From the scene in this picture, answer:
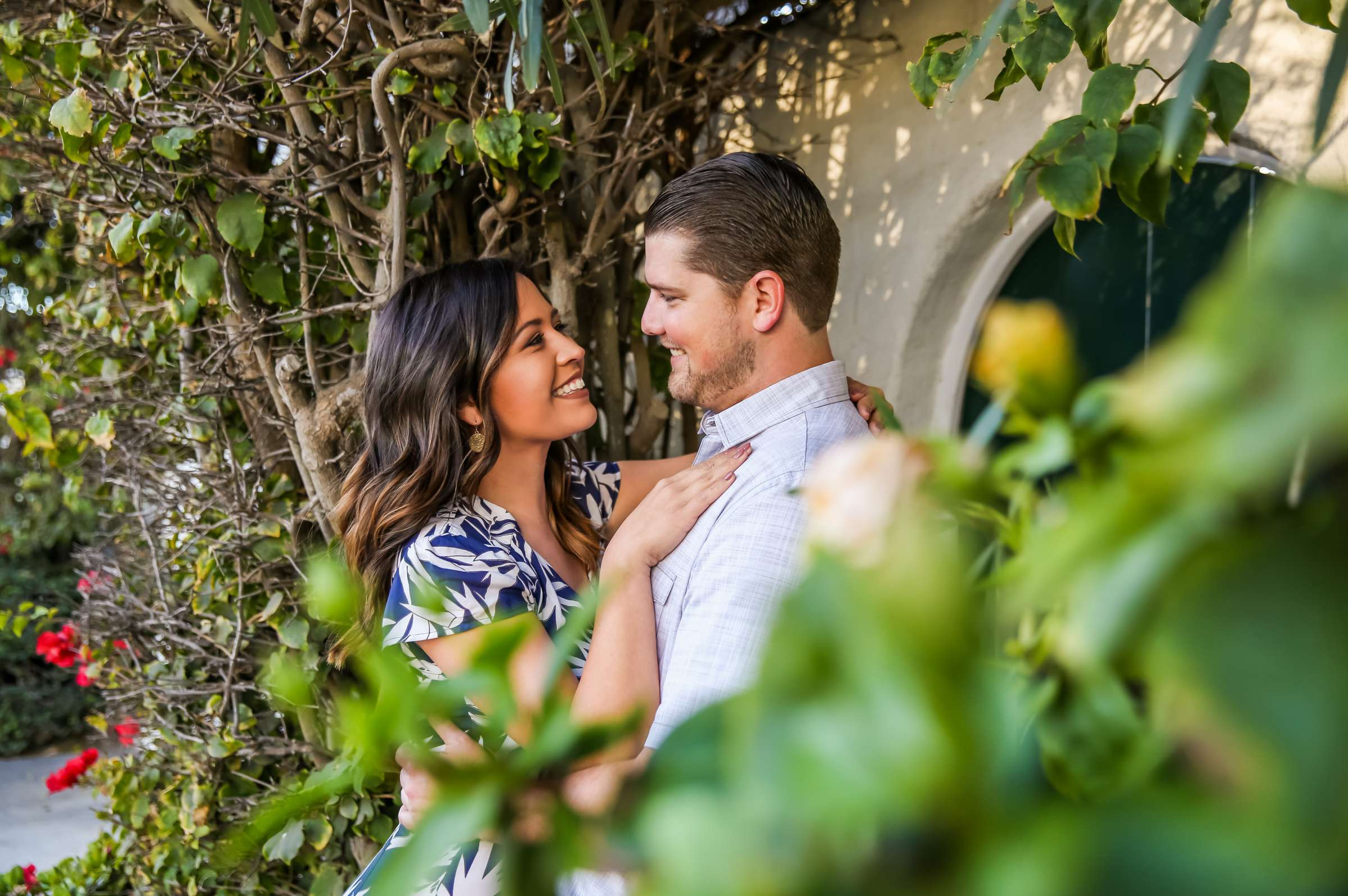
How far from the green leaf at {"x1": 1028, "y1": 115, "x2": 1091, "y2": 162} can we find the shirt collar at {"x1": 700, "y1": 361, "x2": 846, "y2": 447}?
595 millimetres

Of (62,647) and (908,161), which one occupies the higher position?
(908,161)

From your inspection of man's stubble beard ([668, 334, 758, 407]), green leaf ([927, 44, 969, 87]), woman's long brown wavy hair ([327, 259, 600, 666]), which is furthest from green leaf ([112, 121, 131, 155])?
green leaf ([927, 44, 969, 87])

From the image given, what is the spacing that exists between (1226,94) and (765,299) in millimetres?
791

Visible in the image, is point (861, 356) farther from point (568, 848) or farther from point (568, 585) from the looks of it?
point (568, 848)

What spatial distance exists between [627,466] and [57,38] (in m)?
1.63

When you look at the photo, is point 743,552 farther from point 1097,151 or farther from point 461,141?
point 461,141

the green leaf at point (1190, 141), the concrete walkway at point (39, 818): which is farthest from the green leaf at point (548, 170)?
the concrete walkway at point (39, 818)

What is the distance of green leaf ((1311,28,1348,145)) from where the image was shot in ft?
1.71

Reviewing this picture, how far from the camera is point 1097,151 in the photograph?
3.64ft

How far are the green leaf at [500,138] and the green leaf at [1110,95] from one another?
115cm

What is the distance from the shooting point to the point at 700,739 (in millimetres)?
319

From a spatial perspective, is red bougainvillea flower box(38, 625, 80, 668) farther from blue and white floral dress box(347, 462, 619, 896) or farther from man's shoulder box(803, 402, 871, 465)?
man's shoulder box(803, 402, 871, 465)

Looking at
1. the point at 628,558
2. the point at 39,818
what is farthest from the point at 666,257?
the point at 39,818

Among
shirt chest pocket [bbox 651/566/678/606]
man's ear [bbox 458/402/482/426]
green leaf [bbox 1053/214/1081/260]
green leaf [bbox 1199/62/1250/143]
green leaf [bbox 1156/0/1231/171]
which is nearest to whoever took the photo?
green leaf [bbox 1156/0/1231/171]
